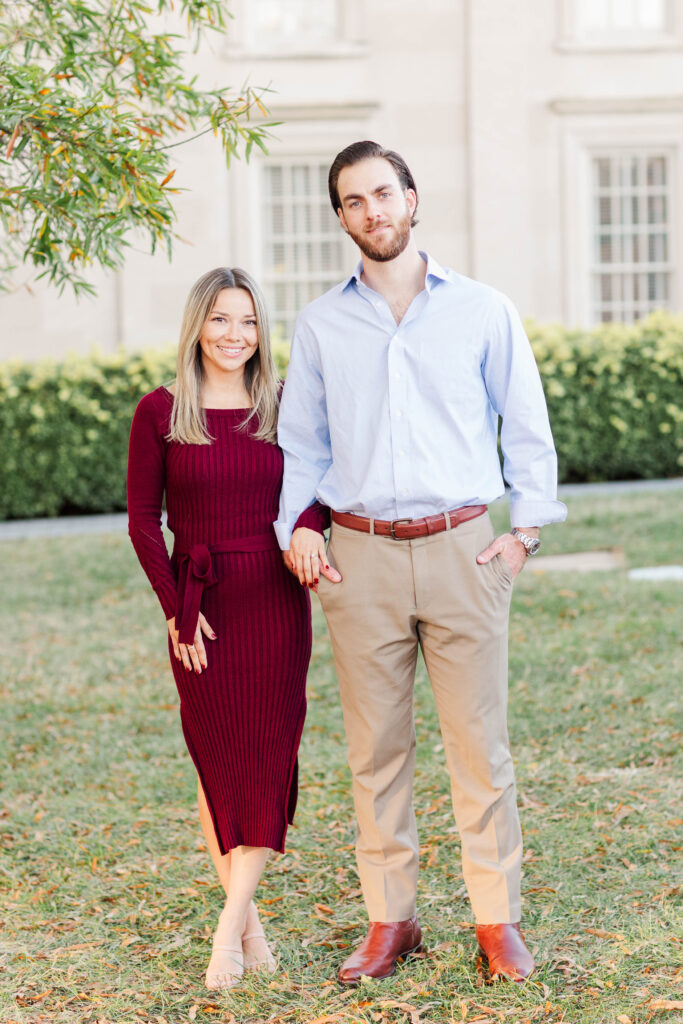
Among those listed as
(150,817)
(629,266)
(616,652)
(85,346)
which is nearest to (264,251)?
(85,346)

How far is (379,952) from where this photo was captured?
319 cm

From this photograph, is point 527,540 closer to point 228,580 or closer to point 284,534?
point 284,534

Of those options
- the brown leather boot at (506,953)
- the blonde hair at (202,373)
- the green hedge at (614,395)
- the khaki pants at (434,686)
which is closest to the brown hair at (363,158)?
the blonde hair at (202,373)

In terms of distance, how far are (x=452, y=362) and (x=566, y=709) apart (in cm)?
294

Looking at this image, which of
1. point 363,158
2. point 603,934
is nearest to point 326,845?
point 603,934

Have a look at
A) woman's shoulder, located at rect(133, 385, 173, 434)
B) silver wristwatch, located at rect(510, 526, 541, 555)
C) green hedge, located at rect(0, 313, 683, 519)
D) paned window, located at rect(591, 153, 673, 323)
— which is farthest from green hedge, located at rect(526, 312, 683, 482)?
woman's shoulder, located at rect(133, 385, 173, 434)

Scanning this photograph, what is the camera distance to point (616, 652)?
6.39 m

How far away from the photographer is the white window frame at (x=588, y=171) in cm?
1394

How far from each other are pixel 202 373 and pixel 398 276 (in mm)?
644

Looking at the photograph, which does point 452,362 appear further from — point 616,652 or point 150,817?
point 616,652

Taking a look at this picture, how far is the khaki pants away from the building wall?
1084 cm

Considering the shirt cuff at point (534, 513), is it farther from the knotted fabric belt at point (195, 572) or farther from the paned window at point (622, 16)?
the paned window at point (622, 16)

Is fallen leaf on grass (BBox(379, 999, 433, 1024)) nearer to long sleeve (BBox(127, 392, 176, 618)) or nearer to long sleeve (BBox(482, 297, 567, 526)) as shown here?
long sleeve (BBox(127, 392, 176, 618))

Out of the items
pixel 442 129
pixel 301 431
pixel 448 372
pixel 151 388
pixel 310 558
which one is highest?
pixel 442 129
